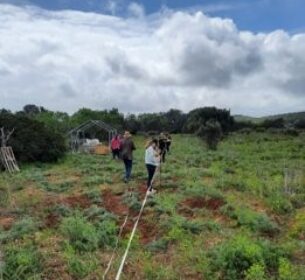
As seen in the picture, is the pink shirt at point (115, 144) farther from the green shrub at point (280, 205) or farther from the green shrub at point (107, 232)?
the green shrub at point (107, 232)

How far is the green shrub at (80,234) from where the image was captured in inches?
403

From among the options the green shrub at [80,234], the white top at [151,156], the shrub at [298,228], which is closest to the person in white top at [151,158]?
the white top at [151,156]

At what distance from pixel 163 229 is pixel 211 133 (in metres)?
31.8

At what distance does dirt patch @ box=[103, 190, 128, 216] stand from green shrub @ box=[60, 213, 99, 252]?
2.63m

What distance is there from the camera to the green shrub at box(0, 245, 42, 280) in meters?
8.62

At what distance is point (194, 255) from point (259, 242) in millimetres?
1313

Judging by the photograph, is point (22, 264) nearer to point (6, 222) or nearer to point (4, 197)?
point (6, 222)

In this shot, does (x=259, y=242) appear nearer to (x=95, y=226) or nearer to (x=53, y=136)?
(x=95, y=226)

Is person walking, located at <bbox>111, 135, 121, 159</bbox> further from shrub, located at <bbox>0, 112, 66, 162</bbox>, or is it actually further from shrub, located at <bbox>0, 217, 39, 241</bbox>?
shrub, located at <bbox>0, 217, 39, 241</bbox>

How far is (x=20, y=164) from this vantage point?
30.9m

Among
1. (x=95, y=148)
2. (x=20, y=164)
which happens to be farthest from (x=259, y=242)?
(x=95, y=148)

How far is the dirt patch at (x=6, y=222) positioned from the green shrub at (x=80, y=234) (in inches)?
48.0

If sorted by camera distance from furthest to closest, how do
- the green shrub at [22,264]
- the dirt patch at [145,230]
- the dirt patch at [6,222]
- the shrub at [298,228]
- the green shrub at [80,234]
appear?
the dirt patch at [6,222] < the shrub at [298,228] < the dirt patch at [145,230] < the green shrub at [80,234] < the green shrub at [22,264]

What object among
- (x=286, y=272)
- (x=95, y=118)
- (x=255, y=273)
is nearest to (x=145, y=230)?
Answer: (x=255, y=273)
